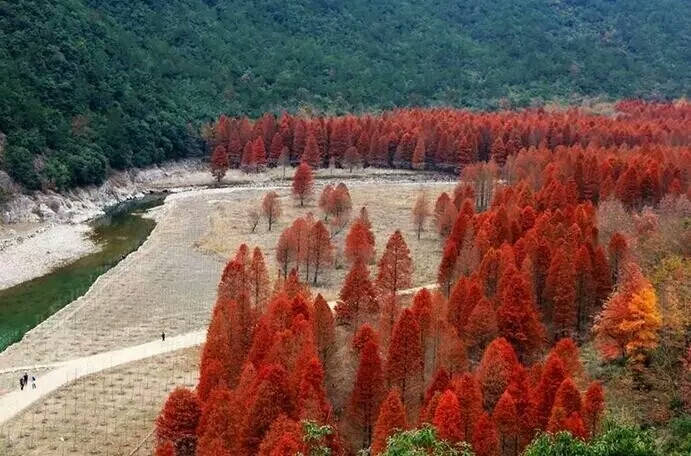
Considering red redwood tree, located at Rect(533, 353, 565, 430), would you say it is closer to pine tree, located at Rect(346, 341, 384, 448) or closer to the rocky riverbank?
pine tree, located at Rect(346, 341, 384, 448)

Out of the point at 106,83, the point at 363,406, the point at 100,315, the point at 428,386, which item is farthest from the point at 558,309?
the point at 106,83

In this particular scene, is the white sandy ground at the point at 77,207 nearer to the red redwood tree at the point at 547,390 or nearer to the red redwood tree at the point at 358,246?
the red redwood tree at the point at 358,246

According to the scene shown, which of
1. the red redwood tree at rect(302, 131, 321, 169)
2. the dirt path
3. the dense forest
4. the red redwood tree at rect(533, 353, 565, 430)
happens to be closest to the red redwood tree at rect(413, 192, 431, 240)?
the dense forest

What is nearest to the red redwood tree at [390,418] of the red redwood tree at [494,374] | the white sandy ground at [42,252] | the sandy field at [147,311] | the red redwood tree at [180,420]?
the red redwood tree at [494,374]

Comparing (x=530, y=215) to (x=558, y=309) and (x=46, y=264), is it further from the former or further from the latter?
(x=46, y=264)

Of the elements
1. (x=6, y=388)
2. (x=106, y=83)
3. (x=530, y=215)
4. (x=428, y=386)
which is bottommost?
(x=6, y=388)

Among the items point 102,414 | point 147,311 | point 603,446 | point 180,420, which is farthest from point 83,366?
point 603,446
